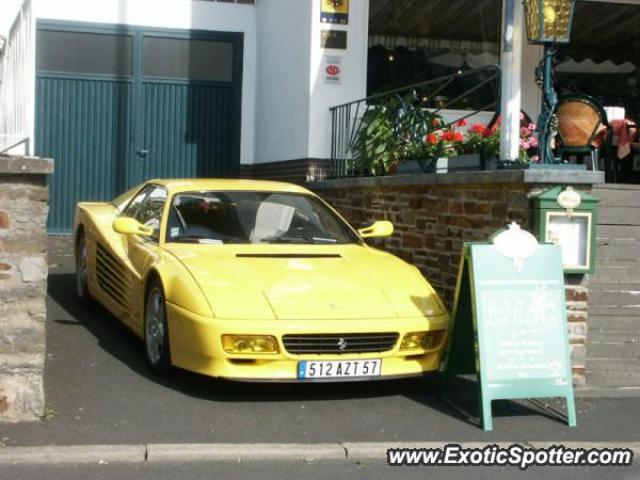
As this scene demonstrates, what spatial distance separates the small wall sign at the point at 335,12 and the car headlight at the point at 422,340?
6739 millimetres

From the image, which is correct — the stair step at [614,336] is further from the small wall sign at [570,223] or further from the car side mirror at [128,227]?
the car side mirror at [128,227]

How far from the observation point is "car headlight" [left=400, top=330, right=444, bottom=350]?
23.2ft

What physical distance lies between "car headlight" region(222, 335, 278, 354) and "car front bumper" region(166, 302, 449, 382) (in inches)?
1.1

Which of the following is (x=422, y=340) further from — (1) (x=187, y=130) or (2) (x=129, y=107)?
(2) (x=129, y=107)

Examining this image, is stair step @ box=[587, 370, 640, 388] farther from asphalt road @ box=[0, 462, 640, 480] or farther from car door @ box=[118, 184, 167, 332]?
car door @ box=[118, 184, 167, 332]

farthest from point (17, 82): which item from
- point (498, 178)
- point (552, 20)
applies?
point (552, 20)

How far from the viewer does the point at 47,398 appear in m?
6.84

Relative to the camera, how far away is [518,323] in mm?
6801

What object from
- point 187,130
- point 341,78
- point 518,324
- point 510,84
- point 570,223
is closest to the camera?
point 518,324

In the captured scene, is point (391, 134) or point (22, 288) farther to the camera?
point (391, 134)

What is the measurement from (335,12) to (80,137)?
4411mm

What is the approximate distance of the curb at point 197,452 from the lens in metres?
5.55

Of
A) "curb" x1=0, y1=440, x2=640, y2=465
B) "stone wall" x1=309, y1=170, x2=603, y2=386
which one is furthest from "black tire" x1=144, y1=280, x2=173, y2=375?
"stone wall" x1=309, y1=170, x2=603, y2=386

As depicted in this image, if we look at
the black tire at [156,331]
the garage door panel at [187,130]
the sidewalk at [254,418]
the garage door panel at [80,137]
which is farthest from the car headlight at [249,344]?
the garage door panel at [187,130]
